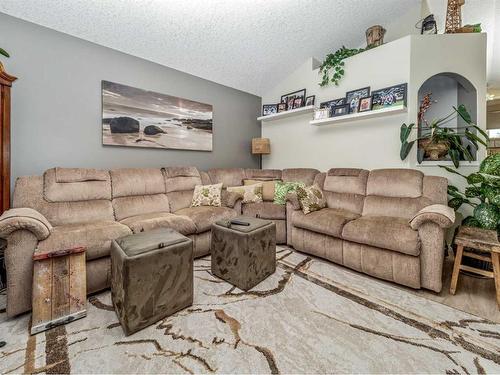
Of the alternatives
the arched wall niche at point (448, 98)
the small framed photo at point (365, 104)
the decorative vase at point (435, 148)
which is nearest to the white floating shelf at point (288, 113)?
the small framed photo at point (365, 104)

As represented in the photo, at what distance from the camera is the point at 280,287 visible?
197 centimetres

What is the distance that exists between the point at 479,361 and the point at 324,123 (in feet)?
10.2

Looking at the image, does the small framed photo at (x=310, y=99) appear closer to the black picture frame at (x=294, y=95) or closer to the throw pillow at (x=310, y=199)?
the black picture frame at (x=294, y=95)

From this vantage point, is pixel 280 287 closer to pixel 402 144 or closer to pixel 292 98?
pixel 402 144

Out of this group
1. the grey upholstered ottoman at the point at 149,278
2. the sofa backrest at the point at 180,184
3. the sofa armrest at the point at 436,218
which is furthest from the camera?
the sofa backrest at the point at 180,184

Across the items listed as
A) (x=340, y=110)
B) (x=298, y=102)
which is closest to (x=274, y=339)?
(x=340, y=110)

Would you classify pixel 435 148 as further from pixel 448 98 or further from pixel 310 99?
pixel 310 99

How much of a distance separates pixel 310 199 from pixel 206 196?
53.1 inches

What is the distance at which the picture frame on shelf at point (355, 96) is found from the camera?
3.23 metres

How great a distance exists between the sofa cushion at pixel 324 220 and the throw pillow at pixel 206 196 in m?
1.03

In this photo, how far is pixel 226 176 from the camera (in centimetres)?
368

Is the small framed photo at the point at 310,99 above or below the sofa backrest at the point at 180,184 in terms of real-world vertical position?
above

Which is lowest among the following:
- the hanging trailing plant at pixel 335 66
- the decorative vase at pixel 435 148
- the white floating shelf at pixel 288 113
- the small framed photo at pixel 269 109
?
the decorative vase at pixel 435 148

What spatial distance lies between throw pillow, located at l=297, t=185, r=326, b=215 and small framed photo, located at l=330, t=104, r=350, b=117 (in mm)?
1274
